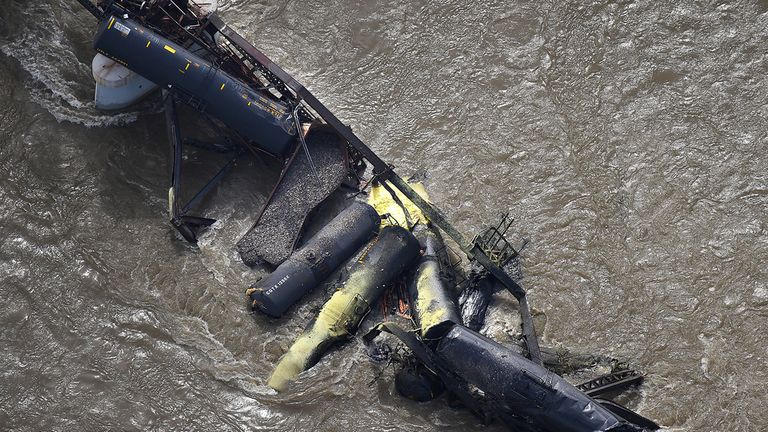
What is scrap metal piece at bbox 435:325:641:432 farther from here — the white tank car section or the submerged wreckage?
the white tank car section

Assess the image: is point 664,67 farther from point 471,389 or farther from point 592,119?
point 471,389

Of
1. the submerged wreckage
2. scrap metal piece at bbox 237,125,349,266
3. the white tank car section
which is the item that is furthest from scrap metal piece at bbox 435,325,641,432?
the white tank car section

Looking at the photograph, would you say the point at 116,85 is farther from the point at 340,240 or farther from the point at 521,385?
the point at 521,385

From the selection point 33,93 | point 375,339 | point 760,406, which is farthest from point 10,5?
point 760,406

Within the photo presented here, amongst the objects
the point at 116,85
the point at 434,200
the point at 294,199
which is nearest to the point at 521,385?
the point at 434,200

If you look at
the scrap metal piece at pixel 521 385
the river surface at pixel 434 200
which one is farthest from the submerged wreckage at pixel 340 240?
the river surface at pixel 434 200
